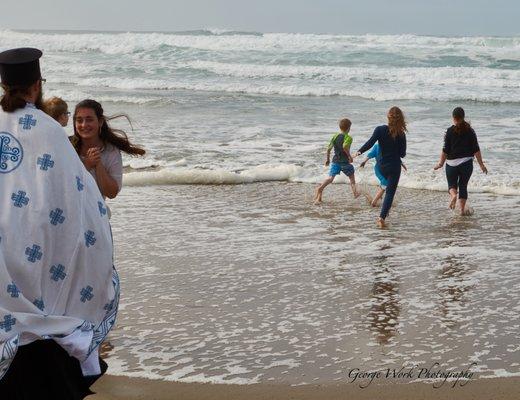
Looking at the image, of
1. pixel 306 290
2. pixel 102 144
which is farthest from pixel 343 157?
pixel 102 144

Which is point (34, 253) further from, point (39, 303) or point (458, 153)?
point (458, 153)

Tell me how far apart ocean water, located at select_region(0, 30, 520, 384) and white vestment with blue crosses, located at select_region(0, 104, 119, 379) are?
2.24 metres

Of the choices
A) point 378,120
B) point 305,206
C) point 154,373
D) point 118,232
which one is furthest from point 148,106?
point 154,373

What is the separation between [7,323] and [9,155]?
1.93ft

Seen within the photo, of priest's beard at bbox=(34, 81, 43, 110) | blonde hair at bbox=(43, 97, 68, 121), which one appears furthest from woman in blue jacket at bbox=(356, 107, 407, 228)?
priest's beard at bbox=(34, 81, 43, 110)

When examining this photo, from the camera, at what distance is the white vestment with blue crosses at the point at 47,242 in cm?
311

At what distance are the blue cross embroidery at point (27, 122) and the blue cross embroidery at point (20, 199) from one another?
0.25 m

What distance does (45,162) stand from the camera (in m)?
3.19

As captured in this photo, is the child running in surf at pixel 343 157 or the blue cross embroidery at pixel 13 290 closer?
the blue cross embroidery at pixel 13 290

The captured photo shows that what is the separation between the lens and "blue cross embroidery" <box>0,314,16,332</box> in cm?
308

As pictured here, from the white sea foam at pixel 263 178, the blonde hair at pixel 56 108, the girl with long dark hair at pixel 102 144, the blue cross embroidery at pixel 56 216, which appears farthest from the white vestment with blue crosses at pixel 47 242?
the white sea foam at pixel 263 178

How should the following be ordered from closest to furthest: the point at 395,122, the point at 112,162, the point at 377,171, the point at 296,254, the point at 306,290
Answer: the point at 112,162 → the point at 306,290 → the point at 296,254 → the point at 395,122 → the point at 377,171

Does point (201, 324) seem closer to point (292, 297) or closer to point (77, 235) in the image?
point (292, 297)

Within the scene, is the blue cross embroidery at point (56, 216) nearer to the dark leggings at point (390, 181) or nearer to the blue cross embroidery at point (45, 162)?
the blue cross embroidery at point (45, 162)
